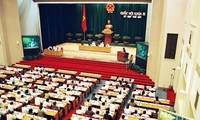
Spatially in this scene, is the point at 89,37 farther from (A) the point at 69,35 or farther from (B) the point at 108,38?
(B) the point at 108,38

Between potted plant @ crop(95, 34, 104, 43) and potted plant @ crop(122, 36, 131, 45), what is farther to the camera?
potted plant @ crop(95, 34, 104, 43)

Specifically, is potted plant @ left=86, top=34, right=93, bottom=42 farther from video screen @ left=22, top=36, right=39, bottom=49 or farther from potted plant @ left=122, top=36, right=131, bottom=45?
video screen @ left=22, top=36, right=39, bottom=49

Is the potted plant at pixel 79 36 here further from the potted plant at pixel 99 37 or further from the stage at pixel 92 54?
the stage at pixel 92 54

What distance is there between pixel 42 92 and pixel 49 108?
1.98 m

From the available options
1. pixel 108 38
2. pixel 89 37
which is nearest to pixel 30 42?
pixel 89 37

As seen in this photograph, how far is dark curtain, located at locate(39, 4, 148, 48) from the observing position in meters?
20.6

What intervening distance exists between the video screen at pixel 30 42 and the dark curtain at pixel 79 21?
6.80ft

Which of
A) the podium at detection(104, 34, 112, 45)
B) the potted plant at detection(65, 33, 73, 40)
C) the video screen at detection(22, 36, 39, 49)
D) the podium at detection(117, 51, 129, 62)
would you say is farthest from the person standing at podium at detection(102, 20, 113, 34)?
the video screen at detection(22, 36, 39, 49)

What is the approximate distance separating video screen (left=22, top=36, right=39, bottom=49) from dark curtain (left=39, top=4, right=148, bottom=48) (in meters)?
2.07

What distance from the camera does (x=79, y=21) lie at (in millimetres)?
23938

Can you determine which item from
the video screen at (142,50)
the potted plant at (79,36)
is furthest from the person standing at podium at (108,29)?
the video screen at (142,50)

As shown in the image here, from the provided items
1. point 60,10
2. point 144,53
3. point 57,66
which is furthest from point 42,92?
point 60,10

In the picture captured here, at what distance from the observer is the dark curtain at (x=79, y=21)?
20641 mm

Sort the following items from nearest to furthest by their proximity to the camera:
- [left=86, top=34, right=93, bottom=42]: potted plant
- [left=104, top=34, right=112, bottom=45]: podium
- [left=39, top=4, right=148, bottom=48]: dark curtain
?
[left=39, top=4, right=148, bottom=48]: dark curtain
[left=104, top=34, right=112, bottom=45]: podium
[left=86, top=34, right=93, bottom=42]: potted plant
